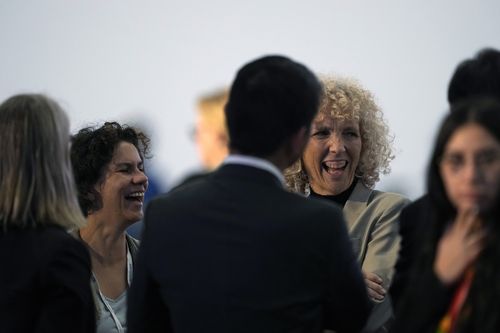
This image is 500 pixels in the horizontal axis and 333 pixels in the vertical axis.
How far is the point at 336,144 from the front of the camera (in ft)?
13.6

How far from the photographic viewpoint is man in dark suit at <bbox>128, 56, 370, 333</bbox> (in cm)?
254

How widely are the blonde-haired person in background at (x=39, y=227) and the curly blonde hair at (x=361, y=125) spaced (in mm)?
1477

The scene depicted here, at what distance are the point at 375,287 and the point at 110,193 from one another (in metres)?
1.29

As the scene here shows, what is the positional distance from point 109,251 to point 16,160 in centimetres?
137

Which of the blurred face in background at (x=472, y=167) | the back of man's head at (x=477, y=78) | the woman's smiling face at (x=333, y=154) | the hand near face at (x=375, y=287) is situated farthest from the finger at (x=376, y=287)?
the blurred face in background at (x=472, y=167)

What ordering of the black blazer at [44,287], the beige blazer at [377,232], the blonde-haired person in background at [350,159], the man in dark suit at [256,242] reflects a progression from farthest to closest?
the blonde-haired person in background at [350,159]
the beige blazer at [377,232]
the black blazer at [44,287]
the man in dark suit at [256,242]

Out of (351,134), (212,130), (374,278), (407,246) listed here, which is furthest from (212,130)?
(351,134)

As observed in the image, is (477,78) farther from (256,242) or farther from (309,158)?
(309,158)

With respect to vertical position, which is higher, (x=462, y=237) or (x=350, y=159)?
(x=462, y=237)

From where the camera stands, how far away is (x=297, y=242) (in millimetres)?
2539

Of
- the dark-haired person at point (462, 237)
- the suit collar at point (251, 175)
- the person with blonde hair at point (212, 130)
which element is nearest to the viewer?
the dark-haired person at point (462, 237)

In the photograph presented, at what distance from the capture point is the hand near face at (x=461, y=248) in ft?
7.29

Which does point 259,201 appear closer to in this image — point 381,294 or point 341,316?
point 341,316

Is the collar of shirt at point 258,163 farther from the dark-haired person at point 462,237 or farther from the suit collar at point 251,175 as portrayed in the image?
the dark-haired person at point 462,237
